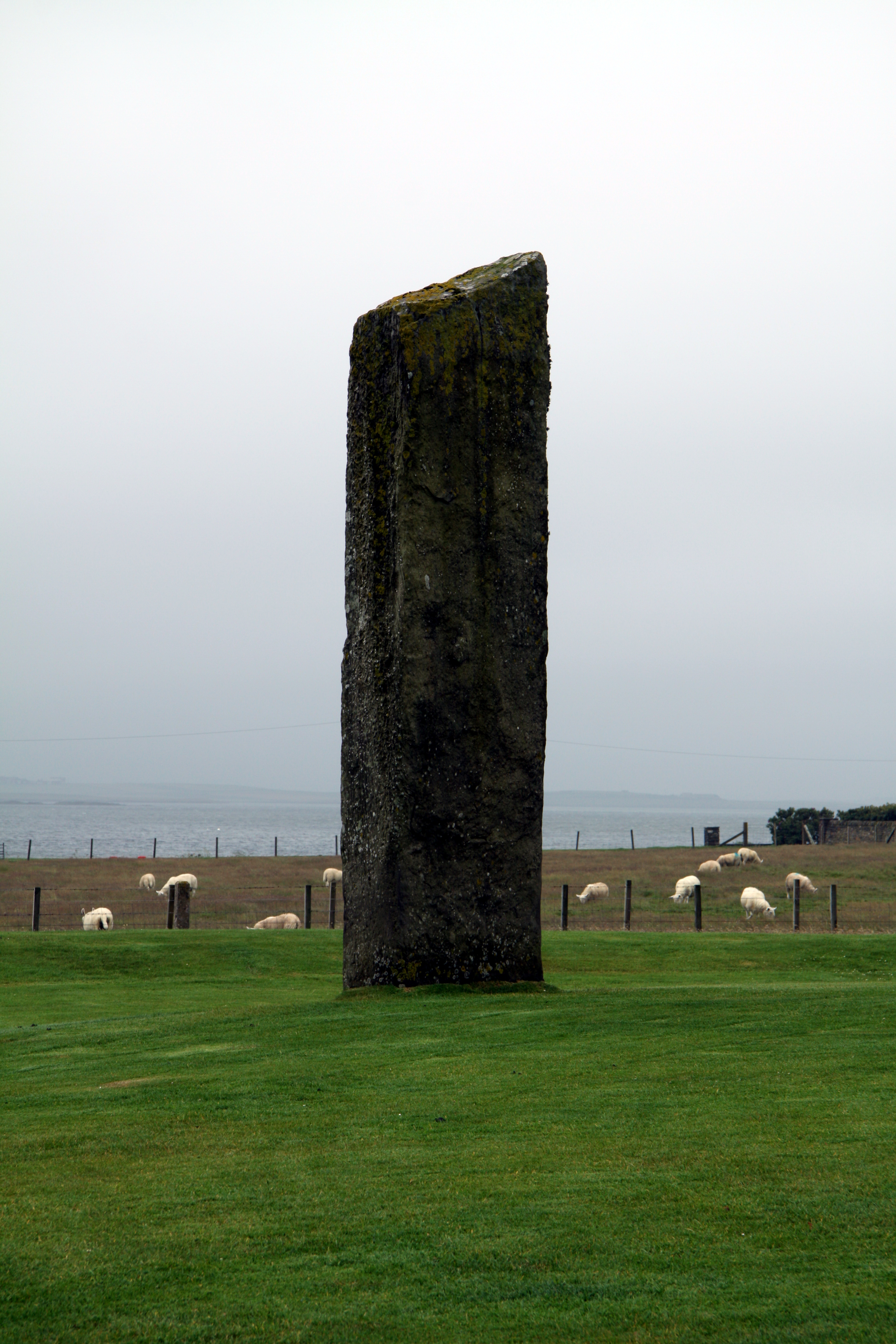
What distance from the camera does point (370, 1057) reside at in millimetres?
7918

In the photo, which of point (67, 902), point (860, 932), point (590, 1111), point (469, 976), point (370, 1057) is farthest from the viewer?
point (67, 902)

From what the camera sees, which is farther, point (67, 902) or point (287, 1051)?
point (67, 902)

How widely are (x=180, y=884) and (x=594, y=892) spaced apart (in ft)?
41.6

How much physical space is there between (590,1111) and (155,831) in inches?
5737

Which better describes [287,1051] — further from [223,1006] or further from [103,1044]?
[223,1006]

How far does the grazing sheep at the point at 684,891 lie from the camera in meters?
28.6

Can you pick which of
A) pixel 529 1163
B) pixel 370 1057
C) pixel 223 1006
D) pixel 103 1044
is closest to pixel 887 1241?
pixel 529 1163

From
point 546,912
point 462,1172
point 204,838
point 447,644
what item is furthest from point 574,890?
point 204,838

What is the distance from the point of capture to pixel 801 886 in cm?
3058

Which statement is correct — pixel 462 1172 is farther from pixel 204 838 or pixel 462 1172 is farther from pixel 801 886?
pixel 204 838

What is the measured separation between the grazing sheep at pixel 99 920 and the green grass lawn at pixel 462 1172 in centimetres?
1211

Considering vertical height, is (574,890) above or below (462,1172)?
below

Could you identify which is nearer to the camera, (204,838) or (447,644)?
(447,644)

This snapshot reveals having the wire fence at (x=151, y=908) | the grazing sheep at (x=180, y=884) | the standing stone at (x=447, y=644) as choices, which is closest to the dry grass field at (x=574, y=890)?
the wire fence at (x=151, y=908)
